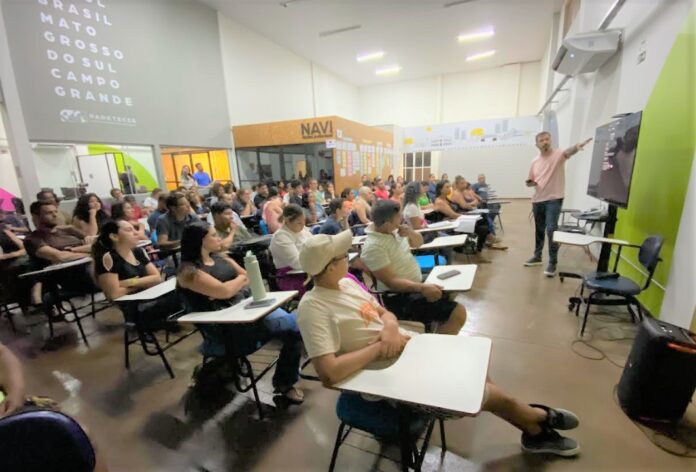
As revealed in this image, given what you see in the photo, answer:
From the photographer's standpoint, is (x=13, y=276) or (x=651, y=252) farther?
(x=13, y=276)

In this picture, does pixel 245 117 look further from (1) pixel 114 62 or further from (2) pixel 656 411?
(2) pixel 656 411

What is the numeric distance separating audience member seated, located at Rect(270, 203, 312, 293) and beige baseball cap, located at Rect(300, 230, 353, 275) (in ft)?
4.21

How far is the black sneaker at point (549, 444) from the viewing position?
1.54m

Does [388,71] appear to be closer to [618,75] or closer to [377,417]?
[618,75]

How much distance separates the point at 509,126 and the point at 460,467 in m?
11.3

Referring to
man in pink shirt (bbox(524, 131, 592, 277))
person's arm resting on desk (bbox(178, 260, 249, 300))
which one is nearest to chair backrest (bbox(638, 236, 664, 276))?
man in pink shirt (bbox(524, 131, 592, 277))

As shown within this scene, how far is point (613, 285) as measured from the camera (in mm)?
2512

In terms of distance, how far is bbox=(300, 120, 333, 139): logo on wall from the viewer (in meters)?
7.82

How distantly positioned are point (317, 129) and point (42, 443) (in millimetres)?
7871

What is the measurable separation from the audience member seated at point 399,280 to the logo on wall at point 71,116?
586 cm

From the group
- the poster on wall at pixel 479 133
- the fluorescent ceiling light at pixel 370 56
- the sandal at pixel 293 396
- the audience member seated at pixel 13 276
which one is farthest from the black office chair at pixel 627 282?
the fluorescent ceiling light at pixel 370 56

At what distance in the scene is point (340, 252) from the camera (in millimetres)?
1284

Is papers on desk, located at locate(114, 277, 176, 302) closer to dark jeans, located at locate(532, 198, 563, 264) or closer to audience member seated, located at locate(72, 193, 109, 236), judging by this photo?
audience member seated, located at locate(72, 193, 109, 236)

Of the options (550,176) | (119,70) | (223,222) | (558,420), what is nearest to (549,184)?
(550,176)
